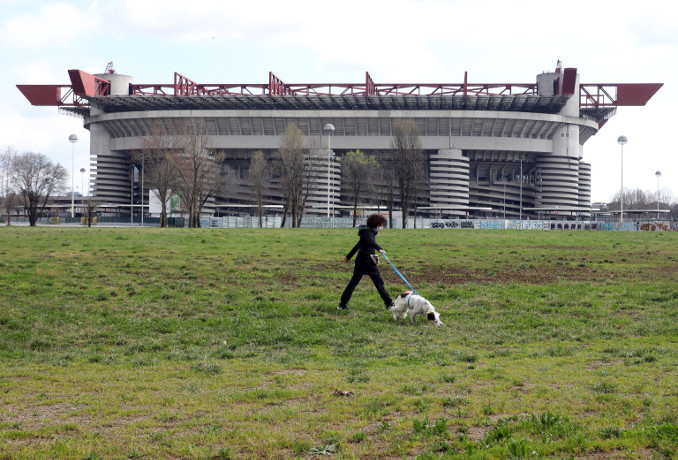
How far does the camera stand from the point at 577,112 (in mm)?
117875

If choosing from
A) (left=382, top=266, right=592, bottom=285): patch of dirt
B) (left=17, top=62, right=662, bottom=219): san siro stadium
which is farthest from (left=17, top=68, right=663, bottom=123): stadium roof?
(left=382, top=266, right=592, bottom=285): patch of dirt

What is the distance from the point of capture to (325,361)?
10055 millimetres

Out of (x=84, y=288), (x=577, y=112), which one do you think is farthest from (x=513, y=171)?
(x=84, y=288)

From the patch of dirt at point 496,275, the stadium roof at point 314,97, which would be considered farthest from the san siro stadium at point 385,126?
the patch of dirt at point 496,275

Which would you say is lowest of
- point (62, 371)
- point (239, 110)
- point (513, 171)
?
point (62, 371)

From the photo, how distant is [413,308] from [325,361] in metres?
3.38

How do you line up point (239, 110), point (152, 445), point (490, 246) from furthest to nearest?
point (239, 110) < point (490, 246) < point (152, 445)

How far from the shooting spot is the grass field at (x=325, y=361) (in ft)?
18.8

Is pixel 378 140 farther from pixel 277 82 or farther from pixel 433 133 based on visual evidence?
pixel 277 82

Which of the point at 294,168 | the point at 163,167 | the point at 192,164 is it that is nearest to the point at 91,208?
the point at 163,167

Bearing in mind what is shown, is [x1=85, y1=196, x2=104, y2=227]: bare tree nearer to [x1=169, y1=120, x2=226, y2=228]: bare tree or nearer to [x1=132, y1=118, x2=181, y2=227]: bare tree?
[x1=132, y1=118, x2=181, y2=227]: bare tree

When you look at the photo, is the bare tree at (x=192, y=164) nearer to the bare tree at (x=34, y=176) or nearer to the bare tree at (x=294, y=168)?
the bare tree at (x=294, y=168)

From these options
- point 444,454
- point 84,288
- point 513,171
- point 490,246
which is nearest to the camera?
point 444,454

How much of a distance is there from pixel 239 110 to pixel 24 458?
109 m
